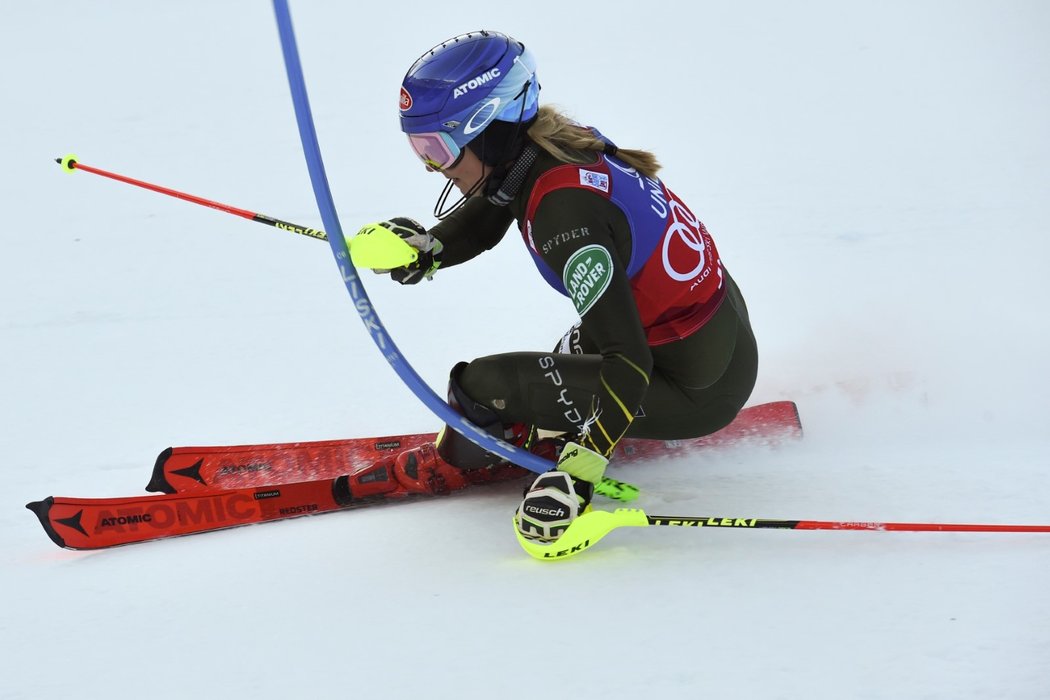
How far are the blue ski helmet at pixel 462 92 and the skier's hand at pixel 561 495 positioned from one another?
747 millimetres

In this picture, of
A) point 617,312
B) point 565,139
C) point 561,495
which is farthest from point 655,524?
point 565,139

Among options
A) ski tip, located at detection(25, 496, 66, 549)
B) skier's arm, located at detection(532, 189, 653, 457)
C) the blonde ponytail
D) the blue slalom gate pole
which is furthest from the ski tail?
the blonde ponytail

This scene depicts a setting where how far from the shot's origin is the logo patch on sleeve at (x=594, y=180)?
2203 millimetres

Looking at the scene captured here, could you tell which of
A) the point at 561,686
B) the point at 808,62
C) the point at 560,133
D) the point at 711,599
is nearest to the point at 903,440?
the point at 711,599

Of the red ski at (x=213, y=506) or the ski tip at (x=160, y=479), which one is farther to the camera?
the ski tip at (x=160, y=479)

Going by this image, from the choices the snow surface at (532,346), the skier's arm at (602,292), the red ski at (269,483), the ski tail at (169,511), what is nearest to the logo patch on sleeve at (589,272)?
the skier's arm at (602,292)

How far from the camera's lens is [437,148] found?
2.26 meters

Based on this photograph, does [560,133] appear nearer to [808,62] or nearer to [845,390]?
[845,390]

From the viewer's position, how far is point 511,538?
2363 mm

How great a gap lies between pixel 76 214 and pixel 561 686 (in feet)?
14.7

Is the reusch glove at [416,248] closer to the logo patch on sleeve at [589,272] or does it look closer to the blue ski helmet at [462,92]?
the blue ski helmet at [462,92]

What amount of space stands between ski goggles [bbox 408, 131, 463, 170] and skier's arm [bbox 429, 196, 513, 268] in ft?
1.63

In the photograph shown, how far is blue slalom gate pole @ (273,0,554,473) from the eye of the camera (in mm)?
2078

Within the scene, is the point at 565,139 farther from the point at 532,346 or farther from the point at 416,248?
the point at 532,346
